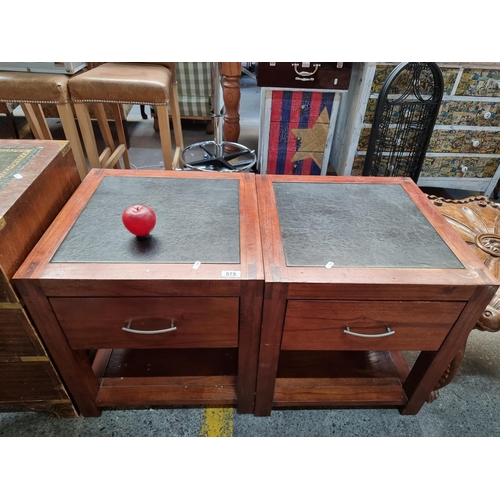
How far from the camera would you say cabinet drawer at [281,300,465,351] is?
34.9 inches

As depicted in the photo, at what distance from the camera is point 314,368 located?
125 centimetres

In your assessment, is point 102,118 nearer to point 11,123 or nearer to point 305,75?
point 11,123

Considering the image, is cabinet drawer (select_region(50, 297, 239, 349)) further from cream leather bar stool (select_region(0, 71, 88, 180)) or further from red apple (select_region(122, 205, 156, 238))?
cream leather bar stool (select_region(0, 71, 88, 180))

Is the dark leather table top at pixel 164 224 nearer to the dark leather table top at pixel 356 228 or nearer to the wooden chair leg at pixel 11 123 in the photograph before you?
the dark leather table top at pixel 356 228

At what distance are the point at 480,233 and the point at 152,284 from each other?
1.26 metres

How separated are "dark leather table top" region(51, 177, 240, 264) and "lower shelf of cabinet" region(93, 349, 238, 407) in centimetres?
54

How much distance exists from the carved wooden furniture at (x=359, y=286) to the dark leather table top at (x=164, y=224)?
11 centimetres

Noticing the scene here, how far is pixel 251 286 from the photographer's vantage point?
2.75ft

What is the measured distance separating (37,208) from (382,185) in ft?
3.57

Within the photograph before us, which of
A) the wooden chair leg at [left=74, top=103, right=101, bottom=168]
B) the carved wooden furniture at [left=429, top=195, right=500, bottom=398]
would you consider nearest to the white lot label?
the carved wooden furniture at [left=429, top=195, right=500, bottom=398]

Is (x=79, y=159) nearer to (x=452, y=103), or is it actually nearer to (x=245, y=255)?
(x=245, y=255)

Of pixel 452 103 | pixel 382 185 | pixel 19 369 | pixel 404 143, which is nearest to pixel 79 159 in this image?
pixel 19 369

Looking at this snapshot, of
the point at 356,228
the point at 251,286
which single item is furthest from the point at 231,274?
the point at 356,228

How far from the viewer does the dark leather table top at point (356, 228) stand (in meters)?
0.90
